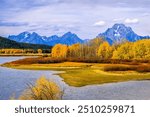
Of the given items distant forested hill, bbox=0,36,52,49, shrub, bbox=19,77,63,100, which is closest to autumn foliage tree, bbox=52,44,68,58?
distant forested hill, bbox=0,36,52,49

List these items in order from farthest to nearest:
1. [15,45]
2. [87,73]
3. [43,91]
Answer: [15,45]
[87,73]
[43,91]

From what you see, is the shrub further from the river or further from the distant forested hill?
the distant forested hill

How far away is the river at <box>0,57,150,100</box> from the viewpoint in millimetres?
6270

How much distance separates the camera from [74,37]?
6.58 m

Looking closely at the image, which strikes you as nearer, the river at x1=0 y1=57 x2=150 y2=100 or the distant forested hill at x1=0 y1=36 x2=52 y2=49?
the river at x1=0 y1=57 x2=150 y2=100

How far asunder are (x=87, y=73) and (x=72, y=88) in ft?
1.14

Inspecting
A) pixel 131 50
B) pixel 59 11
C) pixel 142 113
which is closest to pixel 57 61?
pixel 59 11

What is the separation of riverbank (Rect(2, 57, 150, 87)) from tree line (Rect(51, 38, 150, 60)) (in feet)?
0.47

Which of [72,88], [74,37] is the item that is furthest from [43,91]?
[74,37]

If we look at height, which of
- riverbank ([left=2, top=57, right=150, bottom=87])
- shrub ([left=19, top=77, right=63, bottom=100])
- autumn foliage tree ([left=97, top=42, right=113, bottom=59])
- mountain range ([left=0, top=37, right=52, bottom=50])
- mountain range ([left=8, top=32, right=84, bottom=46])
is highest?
mountain range ([left=8, top=32, right=84, bottom=46])

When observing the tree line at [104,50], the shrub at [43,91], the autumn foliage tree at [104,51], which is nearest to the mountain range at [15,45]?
the tree line at [104,50]

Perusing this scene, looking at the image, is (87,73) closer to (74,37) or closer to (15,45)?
(74,37)

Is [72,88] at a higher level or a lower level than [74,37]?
lower

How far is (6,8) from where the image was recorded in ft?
20.9
